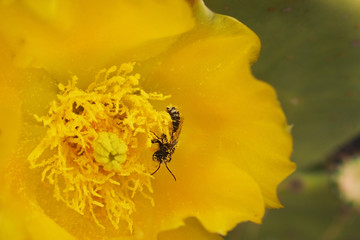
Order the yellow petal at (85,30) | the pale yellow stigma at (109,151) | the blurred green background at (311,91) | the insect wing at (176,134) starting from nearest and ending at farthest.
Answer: the yellow petal at (85,30) < the pale yellow stigma at (109,151) < the insect wing at (176,134) < the blurred green background at (311,91)

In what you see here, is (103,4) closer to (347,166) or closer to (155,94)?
(155,94)

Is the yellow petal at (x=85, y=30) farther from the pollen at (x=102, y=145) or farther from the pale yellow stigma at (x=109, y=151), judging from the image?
the pale yellow stigma at (x=109, y=151)

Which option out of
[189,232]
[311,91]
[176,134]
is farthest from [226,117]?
[311,91]

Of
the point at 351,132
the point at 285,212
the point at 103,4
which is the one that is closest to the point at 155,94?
the point at 103,4

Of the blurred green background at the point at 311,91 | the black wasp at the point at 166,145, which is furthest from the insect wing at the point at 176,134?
the blurred green background at the point at 311,91

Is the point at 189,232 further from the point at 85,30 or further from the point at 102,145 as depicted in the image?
the point at 85,30

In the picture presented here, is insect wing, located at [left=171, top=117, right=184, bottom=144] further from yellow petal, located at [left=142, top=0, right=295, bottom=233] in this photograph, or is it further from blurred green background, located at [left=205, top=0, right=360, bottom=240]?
blurred green background, located at [left=205, top=0, right=360, bottom=240]

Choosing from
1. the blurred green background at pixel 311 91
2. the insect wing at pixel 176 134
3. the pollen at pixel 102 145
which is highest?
the pollen at pixel 102 145
